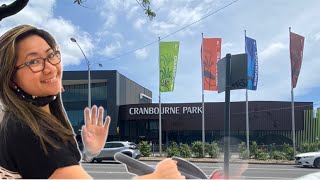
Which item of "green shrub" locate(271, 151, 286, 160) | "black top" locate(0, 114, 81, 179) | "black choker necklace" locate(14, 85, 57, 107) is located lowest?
"green shrub" locate(271, 151, 286, 160)

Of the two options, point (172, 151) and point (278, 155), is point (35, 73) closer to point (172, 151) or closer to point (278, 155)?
point (172, 151)

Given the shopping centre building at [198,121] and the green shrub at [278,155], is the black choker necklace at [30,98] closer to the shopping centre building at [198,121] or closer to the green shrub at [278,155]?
the green shrub at [278,155]

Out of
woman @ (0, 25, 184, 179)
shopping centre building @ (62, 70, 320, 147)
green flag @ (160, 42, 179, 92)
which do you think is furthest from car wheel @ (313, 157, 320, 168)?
woman @ (0, 25, 184, 179)

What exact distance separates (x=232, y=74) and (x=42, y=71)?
145cm

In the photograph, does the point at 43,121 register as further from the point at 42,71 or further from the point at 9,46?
the point at 9,46

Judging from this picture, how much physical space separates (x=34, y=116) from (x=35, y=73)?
6.0 inches

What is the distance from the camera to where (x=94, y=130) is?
6.07 feet

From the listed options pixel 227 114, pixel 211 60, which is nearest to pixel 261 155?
pixel 211 60

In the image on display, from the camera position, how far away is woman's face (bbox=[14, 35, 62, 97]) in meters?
1.56

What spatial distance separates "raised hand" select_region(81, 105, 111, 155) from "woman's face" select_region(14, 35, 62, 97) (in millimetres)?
280

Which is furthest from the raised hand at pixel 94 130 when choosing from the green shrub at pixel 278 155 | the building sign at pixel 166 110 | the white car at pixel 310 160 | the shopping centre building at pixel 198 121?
the building sign at pixel 166 110

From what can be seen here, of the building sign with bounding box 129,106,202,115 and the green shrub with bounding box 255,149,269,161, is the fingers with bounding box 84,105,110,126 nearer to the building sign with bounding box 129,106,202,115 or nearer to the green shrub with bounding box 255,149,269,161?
the green shrub with bounding box 255,149,269,161

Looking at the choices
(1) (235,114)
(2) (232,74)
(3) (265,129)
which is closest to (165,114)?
(1) (235,114)

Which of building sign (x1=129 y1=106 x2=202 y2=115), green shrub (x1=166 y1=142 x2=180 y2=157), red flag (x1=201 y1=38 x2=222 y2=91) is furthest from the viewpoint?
building sign (x1=129 y1=106 x2=202 y2=115)
